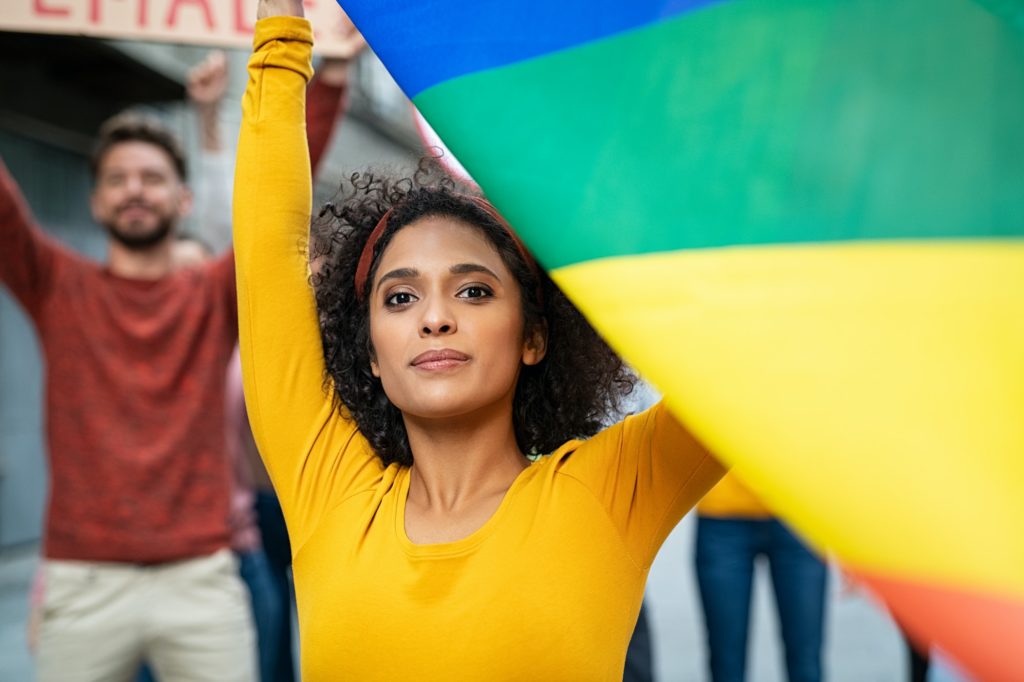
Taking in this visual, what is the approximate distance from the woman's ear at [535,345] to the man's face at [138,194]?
1554mm

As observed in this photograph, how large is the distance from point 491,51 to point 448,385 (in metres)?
0.43

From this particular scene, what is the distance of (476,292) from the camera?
1.43 metres

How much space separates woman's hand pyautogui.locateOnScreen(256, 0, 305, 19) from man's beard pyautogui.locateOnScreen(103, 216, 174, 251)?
1360 millimetres

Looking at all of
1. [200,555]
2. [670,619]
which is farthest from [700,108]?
[670,619]

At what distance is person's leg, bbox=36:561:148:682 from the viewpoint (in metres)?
2.51

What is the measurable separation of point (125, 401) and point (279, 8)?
137cm

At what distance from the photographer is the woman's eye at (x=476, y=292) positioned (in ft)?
4.67

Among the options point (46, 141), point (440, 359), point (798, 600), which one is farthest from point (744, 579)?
point (46, 141)

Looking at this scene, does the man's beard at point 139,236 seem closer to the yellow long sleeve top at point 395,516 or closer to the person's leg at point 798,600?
the yellow long sleeve top at point 395,516

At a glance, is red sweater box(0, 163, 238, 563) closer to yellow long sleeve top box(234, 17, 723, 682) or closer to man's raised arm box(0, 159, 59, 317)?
man's raised arm box(0, 159, 59, 317)

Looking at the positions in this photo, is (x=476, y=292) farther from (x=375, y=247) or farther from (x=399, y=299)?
(x=375, y=247)

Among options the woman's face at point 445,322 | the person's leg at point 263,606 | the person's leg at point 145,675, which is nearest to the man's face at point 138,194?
the person's leg at point 263,606

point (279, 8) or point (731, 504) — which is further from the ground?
point (279, 8)

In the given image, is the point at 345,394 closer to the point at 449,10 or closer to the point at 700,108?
the point at 449,10
